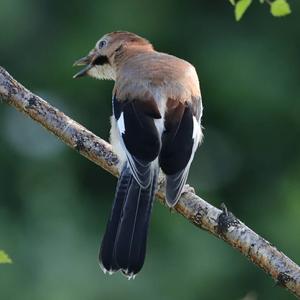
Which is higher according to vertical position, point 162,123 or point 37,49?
point 37,49

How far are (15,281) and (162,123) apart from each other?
3.89 m

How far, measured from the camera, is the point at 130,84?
5.63m

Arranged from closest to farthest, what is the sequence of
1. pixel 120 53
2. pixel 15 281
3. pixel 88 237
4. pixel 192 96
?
pixel 192 96, pixel 120 53, pixel 15 281, pixel 88 237

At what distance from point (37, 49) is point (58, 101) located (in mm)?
800

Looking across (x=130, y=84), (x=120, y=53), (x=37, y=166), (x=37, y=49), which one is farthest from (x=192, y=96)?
(x=37, y=49)

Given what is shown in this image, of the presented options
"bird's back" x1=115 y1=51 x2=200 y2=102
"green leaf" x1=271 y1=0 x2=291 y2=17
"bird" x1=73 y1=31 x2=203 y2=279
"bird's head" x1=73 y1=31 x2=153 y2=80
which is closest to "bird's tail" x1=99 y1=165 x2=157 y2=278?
"bird" x1=73 y1=31 x2=203 y2=279

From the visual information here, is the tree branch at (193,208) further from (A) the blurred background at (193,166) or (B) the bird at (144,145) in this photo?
(A) the blurred background at (193,166)

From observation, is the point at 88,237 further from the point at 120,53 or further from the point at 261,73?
the point at 120,53

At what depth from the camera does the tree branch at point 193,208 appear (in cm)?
456

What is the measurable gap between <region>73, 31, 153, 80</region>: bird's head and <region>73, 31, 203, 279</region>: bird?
477 mm

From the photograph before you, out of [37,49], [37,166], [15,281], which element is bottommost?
[15,281]

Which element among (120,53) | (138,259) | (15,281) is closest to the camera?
(138,259)

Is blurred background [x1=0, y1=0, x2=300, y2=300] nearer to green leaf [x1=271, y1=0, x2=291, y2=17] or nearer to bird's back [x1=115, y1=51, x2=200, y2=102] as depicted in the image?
bird's back [x1=115, y1=51, x2=200, y2=102]

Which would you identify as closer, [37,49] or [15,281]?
[15,281]
